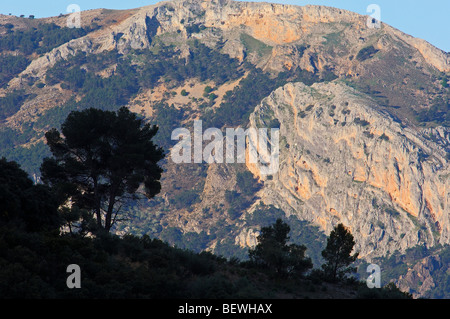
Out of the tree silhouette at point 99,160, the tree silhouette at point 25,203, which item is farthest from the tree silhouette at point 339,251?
the tree silhouette at point 25,203

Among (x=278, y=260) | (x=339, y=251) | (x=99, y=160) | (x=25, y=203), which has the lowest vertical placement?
(x=278, y=260)

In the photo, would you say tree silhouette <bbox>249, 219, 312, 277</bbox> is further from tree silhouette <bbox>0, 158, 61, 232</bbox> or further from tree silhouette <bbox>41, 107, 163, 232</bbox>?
tree silhouette <bbox>0, 158, 61, 232</bbox>

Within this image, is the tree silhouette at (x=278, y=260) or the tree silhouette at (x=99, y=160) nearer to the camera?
the tree silhouette at (x=278, y=260)

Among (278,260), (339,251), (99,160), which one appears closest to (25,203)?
(99,160)

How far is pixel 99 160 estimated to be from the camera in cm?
5962

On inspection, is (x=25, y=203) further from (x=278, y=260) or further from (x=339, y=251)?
(x=339, y=251)

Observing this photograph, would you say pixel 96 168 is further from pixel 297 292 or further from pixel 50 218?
pixel 297 292

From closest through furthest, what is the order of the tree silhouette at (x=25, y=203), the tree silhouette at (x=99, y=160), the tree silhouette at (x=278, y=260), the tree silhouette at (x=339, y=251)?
1. the tree silhouette at (x=25, y=203)
2. the tree silhouette at (x=278, y=260)
3. the tree silhouette at (x=339, y=251)
4. the tree silhouette at (x=99, y=160)

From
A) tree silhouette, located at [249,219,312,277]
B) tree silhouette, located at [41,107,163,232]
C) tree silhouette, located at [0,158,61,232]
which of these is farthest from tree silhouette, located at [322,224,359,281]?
tree silhouette, located at [0,158,61,232]

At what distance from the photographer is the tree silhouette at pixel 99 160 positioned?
58656mm

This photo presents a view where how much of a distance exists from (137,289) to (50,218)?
12.8 m

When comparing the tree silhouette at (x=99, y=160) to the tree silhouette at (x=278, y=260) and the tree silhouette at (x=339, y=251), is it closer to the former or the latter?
the tree silhouette at (x=278, y=260)

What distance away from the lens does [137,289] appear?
4003cm
